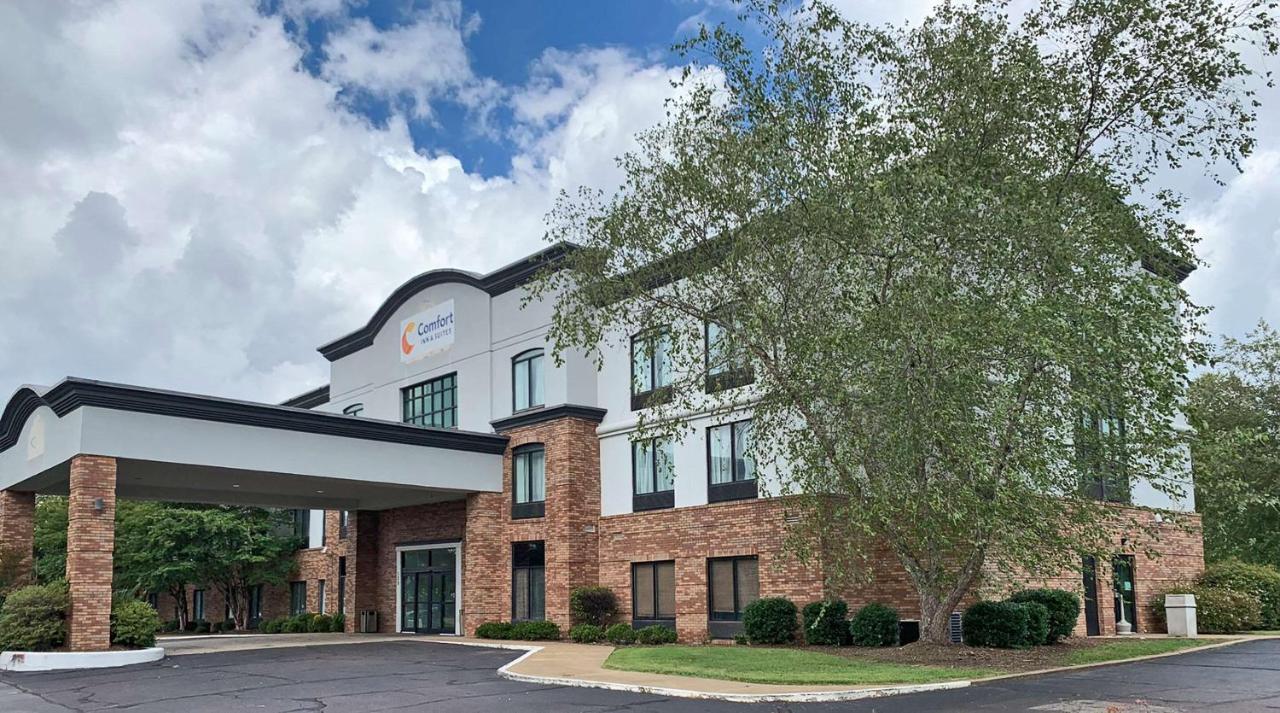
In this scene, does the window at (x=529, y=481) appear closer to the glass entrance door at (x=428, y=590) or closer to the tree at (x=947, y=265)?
the glass entrance door at (x=428, y=590)

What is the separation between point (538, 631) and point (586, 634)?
5.42ft

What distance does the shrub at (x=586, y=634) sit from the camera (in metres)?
27.6

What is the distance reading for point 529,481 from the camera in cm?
3108

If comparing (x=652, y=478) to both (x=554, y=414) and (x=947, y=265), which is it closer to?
(x=554, y=414)

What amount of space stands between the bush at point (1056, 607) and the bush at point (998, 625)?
1329mm

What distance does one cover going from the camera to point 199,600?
46.7 metres

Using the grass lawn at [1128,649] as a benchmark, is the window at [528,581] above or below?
above

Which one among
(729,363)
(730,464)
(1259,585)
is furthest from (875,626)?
(1259,585)

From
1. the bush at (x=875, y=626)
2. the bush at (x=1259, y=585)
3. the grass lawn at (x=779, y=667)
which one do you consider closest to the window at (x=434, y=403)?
the grass lawn at (x=779, y=667)

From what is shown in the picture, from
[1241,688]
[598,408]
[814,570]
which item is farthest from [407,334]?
[1241,688]

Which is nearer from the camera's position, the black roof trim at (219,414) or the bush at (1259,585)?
the black roof trim at (219,414)

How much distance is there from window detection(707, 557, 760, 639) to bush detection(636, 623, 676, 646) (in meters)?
1.06

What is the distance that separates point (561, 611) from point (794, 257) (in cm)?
1369

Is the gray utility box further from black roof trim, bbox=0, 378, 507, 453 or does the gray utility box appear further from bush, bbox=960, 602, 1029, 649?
black roof trim, bbox=0, 378, 507, 453
